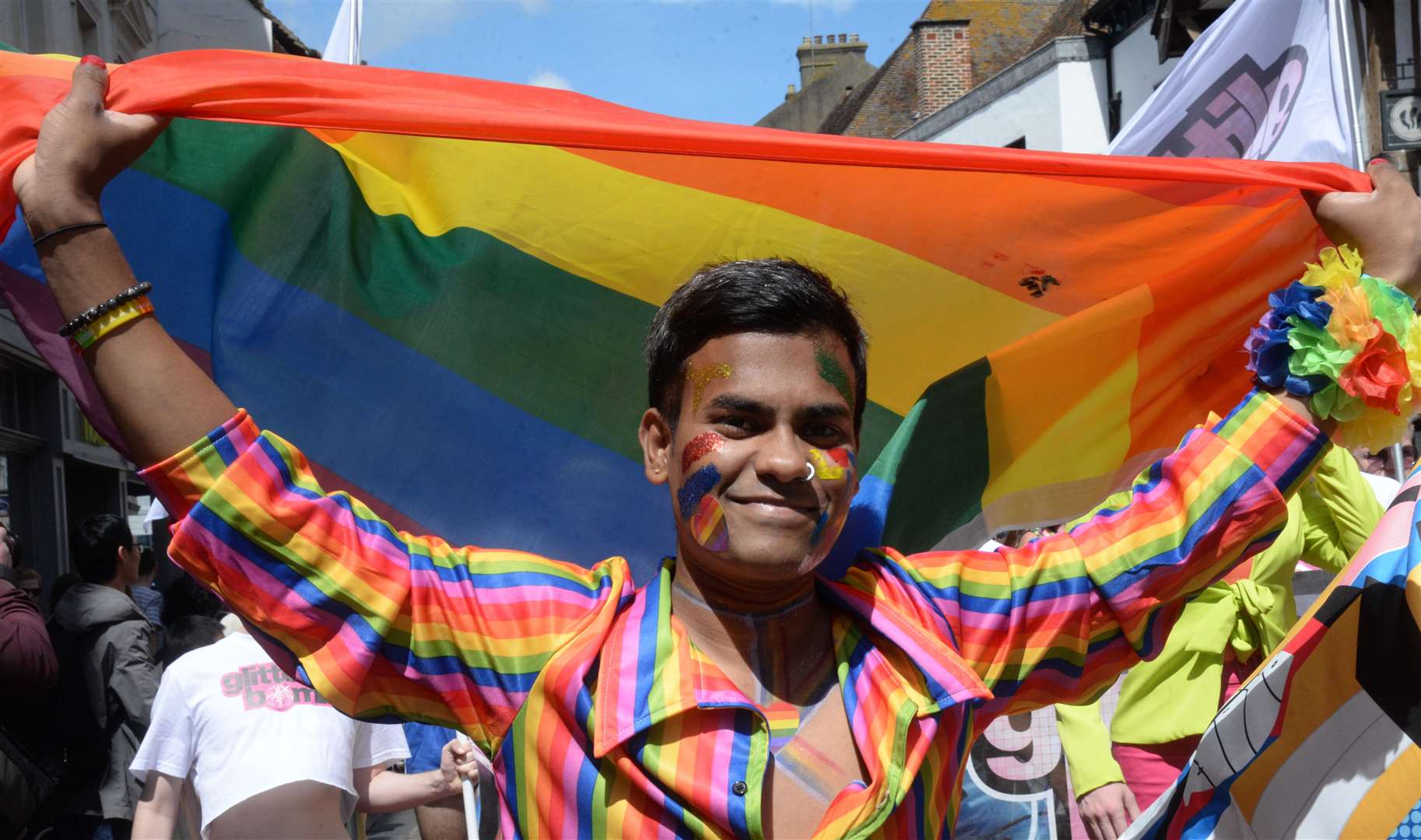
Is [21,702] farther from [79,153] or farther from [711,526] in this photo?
[711,526]

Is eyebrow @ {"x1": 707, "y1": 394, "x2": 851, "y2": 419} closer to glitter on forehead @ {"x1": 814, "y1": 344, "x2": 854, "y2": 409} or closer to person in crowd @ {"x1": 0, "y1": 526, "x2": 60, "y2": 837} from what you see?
glitter on forehead @ {"x1": 814, "y1": 344, "x2": 854, "y2": 409}

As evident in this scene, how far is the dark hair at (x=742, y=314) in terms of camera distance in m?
2.13

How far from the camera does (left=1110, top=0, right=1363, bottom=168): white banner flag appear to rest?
4691mm

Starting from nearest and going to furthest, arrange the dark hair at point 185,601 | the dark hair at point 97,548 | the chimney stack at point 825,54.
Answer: the dark hair at point 185,601 < the dark hair at point 97,548 < the chimney stack at point 825,54

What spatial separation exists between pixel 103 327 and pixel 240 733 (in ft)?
8.54

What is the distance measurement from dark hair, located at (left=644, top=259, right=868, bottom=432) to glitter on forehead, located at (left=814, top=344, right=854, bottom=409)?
0.04 meters

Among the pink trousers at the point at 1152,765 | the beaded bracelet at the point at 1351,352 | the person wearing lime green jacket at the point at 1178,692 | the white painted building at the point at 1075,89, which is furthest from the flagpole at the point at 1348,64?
the white painted building at the point at 1075,89

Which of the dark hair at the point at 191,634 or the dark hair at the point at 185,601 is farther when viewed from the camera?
the dark hair at the point at 185,601

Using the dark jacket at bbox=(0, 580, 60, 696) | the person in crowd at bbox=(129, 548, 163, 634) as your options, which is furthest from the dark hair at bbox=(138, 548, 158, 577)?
the dark jacket at bbox=(0, 580, 60, 696)

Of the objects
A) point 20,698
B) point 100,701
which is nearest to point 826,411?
point 20,698

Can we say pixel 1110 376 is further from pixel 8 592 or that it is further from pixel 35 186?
pixel 8 592

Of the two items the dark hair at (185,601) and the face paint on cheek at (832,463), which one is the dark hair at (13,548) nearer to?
the dark hair at (185,601)

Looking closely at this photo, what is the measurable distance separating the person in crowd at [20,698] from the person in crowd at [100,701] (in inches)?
6.6

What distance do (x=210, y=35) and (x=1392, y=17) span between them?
15.0 metres
